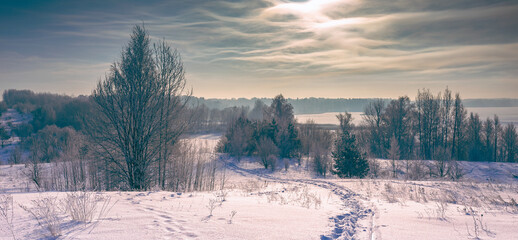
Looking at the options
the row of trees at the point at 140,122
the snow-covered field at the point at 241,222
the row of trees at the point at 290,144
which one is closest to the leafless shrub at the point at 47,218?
the snow-covered field at the point at 241,222

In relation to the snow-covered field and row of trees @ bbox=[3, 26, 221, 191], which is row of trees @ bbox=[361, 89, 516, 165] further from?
the snow-covered field

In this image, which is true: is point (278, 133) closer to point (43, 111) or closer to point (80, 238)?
point (80, 238)

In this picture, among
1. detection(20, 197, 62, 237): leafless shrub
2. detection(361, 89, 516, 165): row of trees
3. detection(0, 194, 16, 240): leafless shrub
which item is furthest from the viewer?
detection(361, 89, 516, 165): row of trees

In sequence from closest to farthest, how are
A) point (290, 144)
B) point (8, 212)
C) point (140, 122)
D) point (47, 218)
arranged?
point (47, 218) < point (8, 212) < point (140, 122) < point (290, 144)

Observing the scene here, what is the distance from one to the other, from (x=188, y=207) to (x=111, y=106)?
28.6ft

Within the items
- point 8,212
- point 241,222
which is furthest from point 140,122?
point 241,222

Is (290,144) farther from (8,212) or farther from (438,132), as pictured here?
(8,212)

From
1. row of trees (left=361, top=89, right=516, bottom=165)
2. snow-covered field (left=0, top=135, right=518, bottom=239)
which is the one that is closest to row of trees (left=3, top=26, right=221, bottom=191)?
snow-covered field (left=0, top=135, right=518, bottom=239)

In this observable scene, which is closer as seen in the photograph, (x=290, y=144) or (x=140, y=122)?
(x=140, y=122)

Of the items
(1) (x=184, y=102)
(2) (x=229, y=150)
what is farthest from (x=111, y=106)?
(2) (x=229, y=150)

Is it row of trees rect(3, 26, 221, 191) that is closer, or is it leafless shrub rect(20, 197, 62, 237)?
leafless shrub rect(20, 197, 62, 237)

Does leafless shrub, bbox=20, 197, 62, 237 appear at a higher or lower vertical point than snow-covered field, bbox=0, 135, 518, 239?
higher

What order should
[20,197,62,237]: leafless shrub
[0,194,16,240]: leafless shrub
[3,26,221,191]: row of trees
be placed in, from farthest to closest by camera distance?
[3,26,221,191]: row of trees → [0,194,16,240]: leafless shrub → [20,197,62,237]: leafless shrub

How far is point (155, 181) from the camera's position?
1388 centimetres
